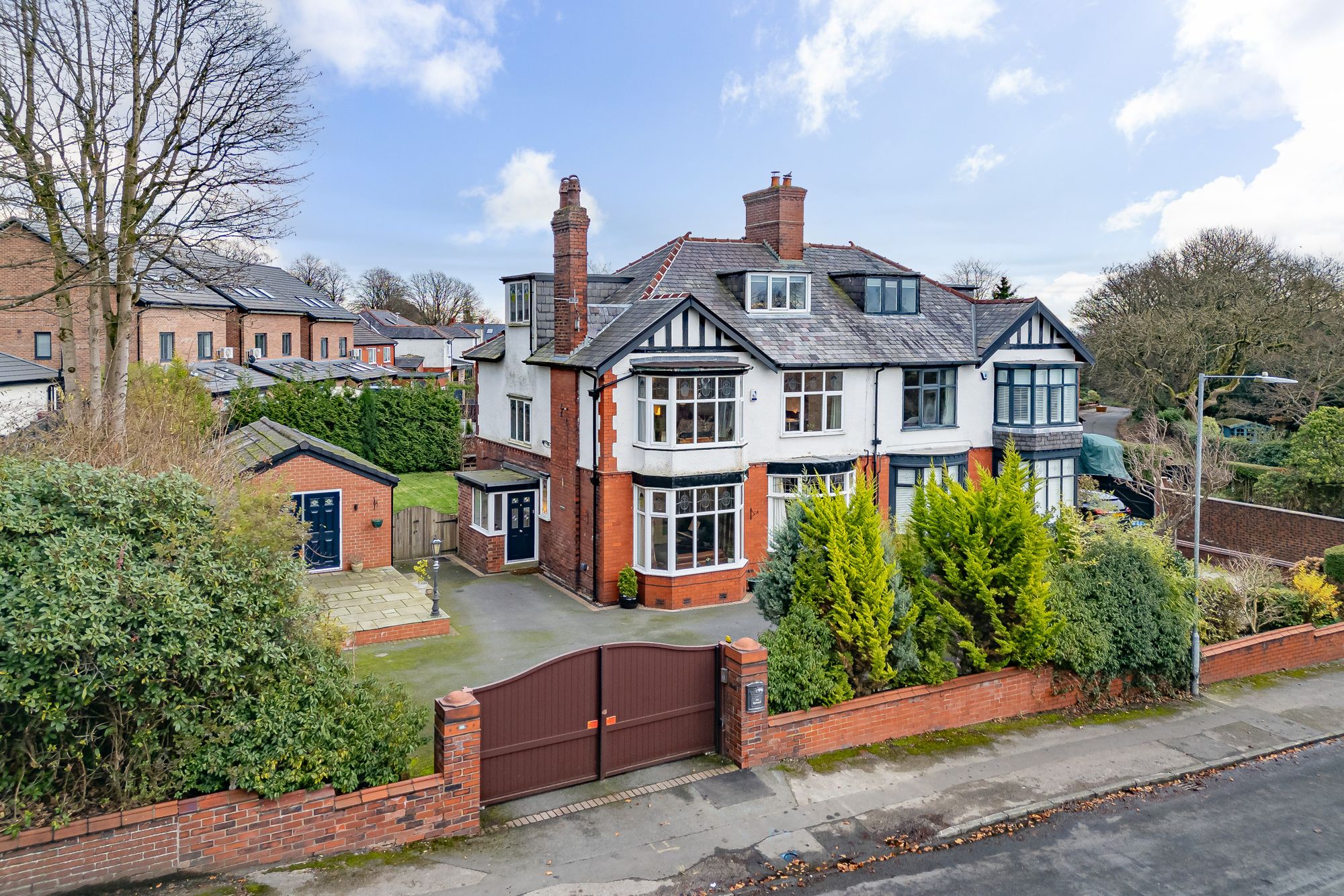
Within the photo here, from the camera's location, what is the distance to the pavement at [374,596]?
61.1 ft

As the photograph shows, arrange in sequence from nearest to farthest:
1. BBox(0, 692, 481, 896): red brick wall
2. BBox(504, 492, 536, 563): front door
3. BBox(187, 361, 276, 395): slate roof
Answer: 1. BBox(0, 692, 481, 896): red brick wall
2. BBox(504, 492, 536, 563): front door
3. BBox(187, 361, 276, 395): slate roof

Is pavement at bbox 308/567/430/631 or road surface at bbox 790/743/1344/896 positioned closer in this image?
road surface at bbox 790/743/1344/896

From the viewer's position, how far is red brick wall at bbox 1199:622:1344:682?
57.8 ft

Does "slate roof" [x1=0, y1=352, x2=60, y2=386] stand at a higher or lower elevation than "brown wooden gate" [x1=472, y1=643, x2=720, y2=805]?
higher

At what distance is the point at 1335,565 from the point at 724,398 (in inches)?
606

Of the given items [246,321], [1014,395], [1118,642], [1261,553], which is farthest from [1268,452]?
[246,321]

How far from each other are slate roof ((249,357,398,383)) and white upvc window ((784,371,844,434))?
26.2 m

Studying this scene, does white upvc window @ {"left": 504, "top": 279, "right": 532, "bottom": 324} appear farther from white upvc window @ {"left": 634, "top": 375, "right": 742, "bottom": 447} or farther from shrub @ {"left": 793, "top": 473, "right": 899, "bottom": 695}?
shrub @ {"left": 793, "top": 473, "right": 899, "bottom": 695}

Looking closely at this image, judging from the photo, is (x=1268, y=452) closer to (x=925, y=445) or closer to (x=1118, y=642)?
(x=925, y=445)

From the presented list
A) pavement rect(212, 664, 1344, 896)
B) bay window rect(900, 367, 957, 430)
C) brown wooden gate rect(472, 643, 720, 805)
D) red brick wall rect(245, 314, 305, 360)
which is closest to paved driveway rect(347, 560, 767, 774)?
brown wooden gate rect(472, 643, 720, 805)

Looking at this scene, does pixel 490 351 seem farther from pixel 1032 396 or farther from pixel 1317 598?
pixel 1317 598

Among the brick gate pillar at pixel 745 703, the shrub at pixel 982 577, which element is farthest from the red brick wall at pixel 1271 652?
the brick gate pillar at pixel 745 703

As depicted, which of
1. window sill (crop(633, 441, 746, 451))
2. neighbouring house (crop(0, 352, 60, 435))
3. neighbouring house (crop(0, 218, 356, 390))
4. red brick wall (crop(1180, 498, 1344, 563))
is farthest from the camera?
neighbouring house (crop(0, 218, 356, 390))

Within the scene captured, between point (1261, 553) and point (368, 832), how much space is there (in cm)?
2862
